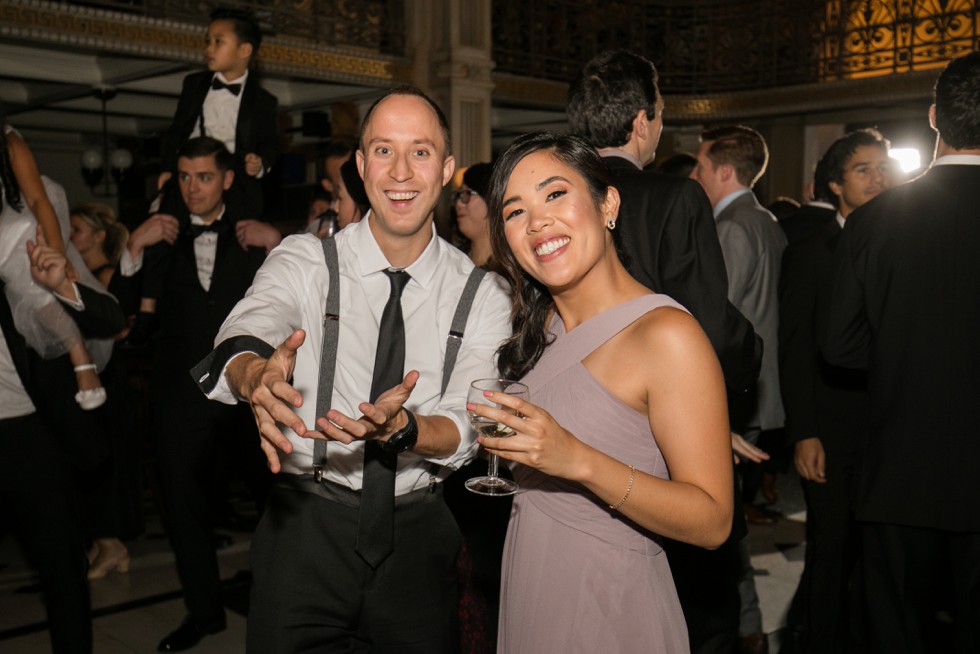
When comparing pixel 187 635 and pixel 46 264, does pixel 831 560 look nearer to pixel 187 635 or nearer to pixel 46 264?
pixel 187 635

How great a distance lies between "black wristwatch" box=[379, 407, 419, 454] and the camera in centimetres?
164

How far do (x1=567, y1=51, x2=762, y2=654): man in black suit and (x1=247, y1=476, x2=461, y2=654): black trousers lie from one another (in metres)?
0.85

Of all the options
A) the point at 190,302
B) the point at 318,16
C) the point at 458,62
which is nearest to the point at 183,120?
the point at 190,302

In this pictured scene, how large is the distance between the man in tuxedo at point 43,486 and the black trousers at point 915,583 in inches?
94.5

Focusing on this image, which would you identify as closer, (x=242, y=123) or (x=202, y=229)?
(x=202, y=229)

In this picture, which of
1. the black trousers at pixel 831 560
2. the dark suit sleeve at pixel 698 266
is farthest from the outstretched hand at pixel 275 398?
the black trousers at pixel 831 560

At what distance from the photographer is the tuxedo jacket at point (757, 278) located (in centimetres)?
382

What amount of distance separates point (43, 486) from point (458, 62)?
8.53 metres

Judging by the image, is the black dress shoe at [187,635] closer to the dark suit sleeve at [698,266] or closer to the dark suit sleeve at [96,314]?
the dark suit sleeve at [96,314]

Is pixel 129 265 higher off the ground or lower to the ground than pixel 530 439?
higher

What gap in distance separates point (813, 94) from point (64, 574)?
11517 millimetres


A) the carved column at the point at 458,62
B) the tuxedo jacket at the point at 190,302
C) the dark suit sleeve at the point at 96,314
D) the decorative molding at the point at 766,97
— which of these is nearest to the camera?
the dark suit sleeve at the point at 96,314

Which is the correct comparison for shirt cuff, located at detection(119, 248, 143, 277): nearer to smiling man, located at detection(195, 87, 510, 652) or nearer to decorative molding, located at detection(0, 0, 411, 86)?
smiling man, located at detection(195, 87, 510, 652)

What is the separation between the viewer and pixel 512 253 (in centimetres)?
199
